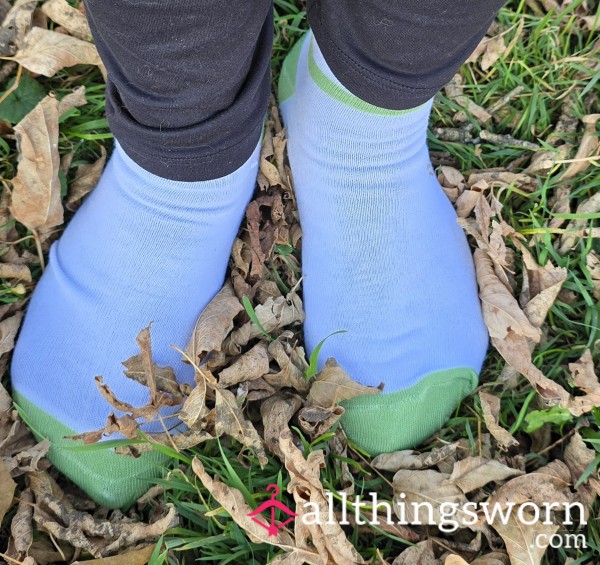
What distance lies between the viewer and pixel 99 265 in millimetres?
1015

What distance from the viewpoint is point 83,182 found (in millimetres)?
1149

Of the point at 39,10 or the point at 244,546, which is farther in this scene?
the point at 39,10

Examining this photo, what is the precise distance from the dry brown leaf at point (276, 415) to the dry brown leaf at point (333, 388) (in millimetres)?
32

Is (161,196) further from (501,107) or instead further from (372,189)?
(501,107)

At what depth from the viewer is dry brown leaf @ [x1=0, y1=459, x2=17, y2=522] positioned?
3.06 ft

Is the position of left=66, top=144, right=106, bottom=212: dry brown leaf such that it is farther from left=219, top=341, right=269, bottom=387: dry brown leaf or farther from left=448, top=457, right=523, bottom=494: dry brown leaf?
left=448, top=457, right=523, bottom=494: dry brown leaf

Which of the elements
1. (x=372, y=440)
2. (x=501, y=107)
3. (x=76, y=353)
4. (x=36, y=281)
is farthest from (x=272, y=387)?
(x=501, y=107)

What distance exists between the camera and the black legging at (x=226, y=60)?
609 millimetres

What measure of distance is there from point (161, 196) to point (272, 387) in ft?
1.14

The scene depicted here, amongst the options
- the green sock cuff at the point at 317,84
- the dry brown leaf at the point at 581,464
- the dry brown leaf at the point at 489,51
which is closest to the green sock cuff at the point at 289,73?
the green sock cuff at the point at 317,84

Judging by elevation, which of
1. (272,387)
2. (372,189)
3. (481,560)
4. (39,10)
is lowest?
(481,560)

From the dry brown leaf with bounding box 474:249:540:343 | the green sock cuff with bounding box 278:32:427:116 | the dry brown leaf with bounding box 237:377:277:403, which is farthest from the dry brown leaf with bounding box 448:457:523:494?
the green sock cuff with bounding box 278:32:427:116

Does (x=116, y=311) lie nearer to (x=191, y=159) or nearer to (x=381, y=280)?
(x=191, y=159)

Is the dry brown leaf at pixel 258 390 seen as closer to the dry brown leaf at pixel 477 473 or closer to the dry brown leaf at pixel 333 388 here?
the dry brown leaf at pixel 333 388
